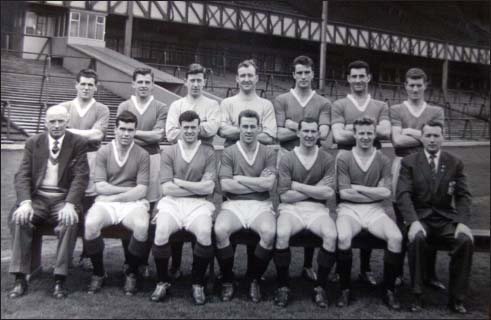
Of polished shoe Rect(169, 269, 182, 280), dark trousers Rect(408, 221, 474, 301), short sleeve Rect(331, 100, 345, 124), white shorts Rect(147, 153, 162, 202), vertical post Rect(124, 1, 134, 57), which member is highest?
vertical post Rect(124, 1, 134, 57)

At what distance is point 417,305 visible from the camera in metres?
3.21

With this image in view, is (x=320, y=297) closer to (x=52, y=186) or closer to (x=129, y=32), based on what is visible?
(x=52, y=186)

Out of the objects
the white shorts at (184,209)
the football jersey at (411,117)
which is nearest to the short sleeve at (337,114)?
the football jersey at (411,117)

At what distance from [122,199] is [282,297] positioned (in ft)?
4.43

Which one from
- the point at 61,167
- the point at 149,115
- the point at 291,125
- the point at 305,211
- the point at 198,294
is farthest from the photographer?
the point at 149,115

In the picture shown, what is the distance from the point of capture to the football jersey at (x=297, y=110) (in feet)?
12.7

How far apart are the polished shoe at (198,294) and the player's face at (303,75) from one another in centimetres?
176

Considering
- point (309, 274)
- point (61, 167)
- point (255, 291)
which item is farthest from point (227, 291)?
point (61, 167)

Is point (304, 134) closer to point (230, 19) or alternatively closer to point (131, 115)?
point (131, 115)

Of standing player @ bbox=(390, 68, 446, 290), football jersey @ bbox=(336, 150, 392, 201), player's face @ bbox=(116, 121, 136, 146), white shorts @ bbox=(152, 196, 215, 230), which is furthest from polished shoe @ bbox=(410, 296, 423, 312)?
player's face @ bbox=(116, 121, 136, 146)

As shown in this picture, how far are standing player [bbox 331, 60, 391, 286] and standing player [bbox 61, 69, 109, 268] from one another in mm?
1901

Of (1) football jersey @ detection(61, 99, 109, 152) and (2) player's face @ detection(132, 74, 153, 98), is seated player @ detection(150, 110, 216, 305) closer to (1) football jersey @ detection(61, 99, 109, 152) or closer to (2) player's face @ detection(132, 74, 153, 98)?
(2) player's face @ detection(132, 74, 153, 98)

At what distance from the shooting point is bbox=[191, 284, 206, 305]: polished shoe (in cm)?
313

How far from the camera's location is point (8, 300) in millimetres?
2926
